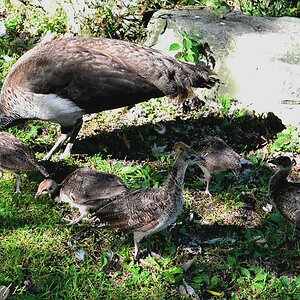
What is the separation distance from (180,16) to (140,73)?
5.55 feet

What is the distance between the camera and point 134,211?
15.1ft

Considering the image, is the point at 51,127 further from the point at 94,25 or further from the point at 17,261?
the point at 17,261

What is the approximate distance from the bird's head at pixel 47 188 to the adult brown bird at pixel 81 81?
0.77 metres

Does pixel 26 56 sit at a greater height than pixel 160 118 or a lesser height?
greater

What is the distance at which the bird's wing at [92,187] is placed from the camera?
4.96 m

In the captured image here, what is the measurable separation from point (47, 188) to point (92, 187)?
413 mm

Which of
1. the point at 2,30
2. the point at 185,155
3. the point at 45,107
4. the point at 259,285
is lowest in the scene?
the point at 259,285

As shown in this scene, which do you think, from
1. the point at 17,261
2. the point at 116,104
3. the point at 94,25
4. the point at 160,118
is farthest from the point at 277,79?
the point at 17,261

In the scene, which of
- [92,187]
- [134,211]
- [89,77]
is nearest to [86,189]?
[92,187]

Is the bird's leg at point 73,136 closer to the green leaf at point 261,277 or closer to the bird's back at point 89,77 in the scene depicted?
the bird's back at point 89,77

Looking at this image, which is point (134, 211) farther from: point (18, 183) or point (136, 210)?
point (18, 183)

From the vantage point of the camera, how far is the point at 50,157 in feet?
19.6

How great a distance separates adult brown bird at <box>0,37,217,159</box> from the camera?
18.6 feet

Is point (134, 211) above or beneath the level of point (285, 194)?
above
